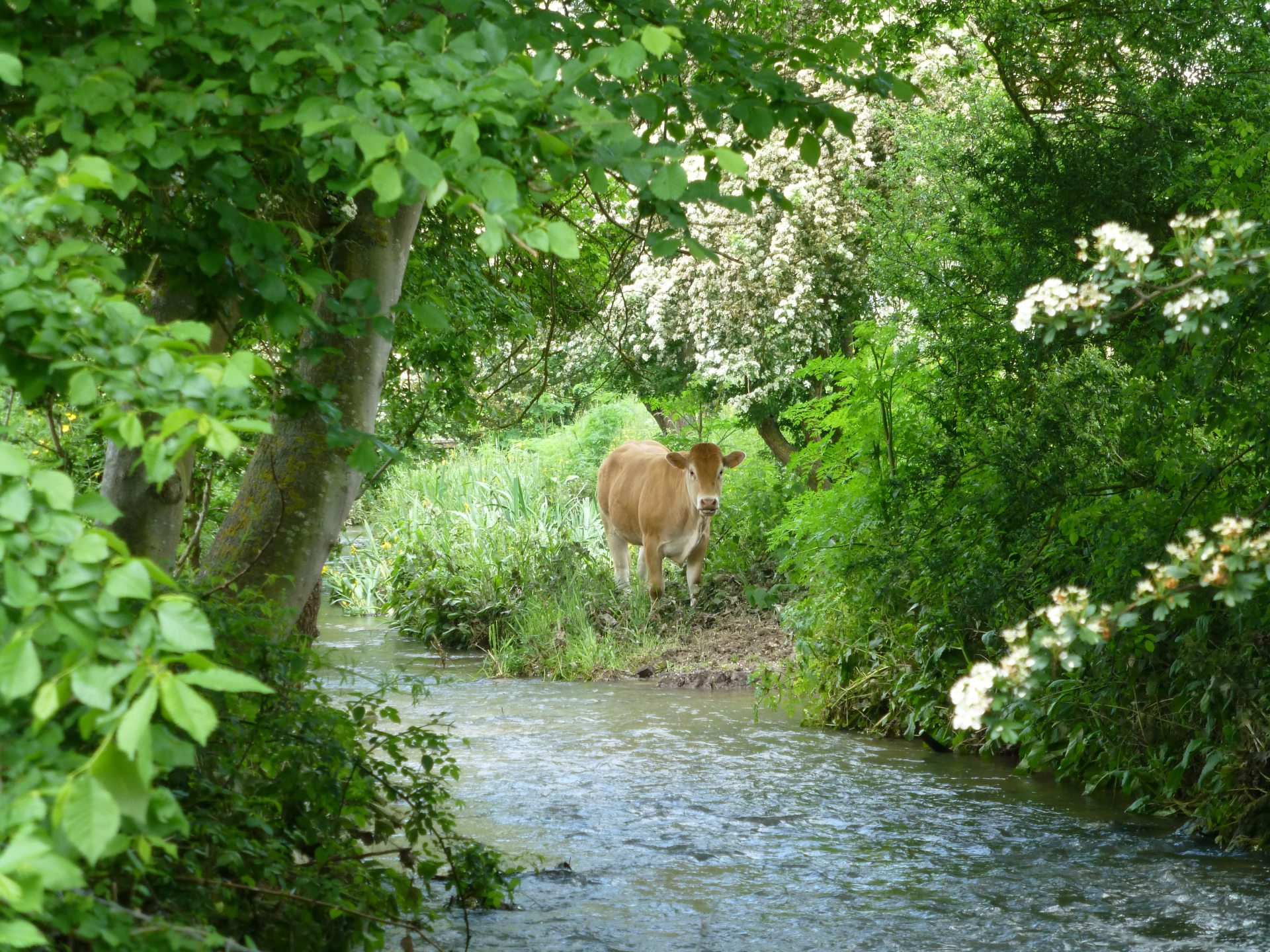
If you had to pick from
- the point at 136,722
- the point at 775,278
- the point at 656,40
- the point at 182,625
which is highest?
the point at 775,278

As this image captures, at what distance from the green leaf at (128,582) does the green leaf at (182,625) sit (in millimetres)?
30

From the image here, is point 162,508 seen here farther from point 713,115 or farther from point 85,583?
point 85,583

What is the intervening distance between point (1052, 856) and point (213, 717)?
187 inches

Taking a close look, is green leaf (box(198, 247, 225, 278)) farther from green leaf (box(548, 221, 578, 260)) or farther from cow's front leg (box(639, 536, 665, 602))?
cow's front leg (box(639, 536, 665, 602))

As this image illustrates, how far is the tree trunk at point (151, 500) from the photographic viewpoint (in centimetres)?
368

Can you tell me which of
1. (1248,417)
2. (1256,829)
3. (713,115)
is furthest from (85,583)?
(1256,829)

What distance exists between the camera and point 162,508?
3723mm

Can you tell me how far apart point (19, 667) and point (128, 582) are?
0.16 meters

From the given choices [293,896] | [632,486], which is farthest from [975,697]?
[632,486]

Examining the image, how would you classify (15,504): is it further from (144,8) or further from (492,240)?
(144,8)

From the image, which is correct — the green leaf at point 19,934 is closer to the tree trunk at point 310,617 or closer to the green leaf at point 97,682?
the green leaf at point 97,682

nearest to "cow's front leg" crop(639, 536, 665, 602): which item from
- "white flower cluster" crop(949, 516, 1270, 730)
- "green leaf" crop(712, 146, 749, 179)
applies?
"white flower cluster" crop(949, 516, 1270, 730)

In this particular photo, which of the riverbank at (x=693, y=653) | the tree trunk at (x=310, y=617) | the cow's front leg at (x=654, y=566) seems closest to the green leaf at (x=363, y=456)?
the tree trunk at (x=310, y=617)

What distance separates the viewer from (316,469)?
4254 millimetres
